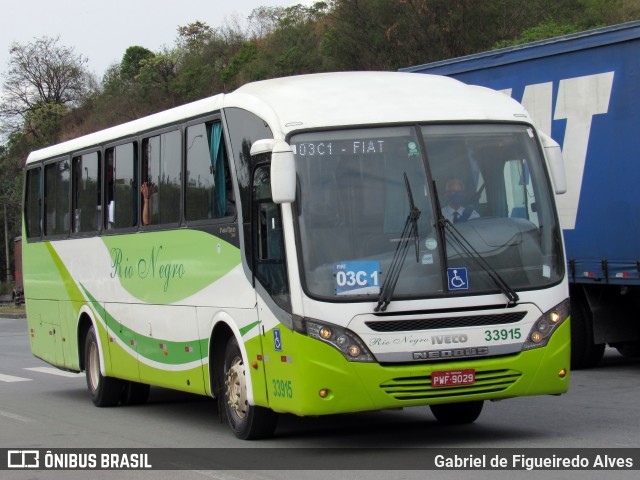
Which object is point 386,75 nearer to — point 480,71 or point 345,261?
point 345,261

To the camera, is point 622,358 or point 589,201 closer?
point 589,201

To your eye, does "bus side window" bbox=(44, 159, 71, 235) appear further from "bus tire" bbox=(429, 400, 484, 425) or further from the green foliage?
the green foliage

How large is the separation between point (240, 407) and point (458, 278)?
2.45m

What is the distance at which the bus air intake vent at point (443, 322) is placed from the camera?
904 cm

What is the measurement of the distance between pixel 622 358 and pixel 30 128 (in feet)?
244

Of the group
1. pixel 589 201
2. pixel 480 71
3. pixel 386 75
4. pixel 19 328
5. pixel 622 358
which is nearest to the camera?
pixel 386 75

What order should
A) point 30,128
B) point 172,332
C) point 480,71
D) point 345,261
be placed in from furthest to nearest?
point 30,128 → point 480,71 → point 172,332 → point 345,261

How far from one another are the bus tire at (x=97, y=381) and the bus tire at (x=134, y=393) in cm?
6

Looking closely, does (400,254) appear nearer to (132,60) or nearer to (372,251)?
(372,251)

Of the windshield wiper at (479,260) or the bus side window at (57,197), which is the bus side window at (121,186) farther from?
the windshield wiper at (479,260)

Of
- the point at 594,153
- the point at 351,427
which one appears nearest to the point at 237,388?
the point at 351,427

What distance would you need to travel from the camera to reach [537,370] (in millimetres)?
9398

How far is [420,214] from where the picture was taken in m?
9.29
